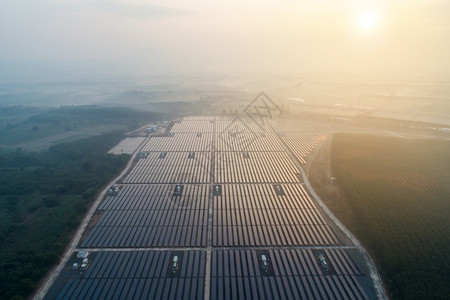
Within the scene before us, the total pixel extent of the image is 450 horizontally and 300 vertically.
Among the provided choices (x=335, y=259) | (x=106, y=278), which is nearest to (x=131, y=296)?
(x=106, y=278)

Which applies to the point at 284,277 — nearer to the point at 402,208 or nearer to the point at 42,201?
the point at 402,208

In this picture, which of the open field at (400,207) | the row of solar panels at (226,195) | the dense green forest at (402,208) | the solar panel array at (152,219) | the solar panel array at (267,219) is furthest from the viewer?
the row of solar panels at (226,195)

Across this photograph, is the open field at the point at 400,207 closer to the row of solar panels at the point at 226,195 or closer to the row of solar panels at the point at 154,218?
the row of solar panels at the point at 226,195

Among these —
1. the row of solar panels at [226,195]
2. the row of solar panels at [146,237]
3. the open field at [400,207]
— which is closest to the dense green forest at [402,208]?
the open field at [400,207]

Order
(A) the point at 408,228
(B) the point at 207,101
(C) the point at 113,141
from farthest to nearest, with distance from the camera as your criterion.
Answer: (B) the point at 207,101 < (C) the point at 113,141 < (A) the point at 408,228

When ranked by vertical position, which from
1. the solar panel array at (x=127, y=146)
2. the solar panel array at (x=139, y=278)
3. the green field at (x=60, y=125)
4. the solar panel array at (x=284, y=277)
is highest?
the green field at (x=60, y=125)

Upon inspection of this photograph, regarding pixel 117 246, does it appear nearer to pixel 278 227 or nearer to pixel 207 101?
pixel 278 227
